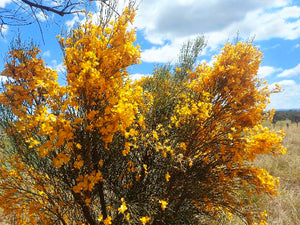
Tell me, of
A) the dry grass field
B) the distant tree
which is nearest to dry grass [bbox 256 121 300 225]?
the dry grass field

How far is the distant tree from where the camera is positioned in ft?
6.93

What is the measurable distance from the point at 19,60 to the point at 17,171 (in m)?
1.39

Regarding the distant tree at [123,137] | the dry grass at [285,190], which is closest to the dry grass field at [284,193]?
the dry grass at [285,190]

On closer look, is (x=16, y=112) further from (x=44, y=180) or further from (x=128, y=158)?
(x=128, y=158)

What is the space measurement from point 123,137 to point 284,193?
4939mm

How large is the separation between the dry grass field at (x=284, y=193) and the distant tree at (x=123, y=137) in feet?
4.29

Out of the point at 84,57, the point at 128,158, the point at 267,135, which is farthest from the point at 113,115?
the point at 267,135

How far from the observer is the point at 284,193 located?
5.39m

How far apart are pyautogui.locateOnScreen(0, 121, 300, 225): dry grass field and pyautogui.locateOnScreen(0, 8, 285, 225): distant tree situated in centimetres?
131

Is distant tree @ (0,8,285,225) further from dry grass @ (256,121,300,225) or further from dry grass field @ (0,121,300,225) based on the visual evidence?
dry grass @ (256,121,300,225)

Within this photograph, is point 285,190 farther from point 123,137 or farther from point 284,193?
point 123,137

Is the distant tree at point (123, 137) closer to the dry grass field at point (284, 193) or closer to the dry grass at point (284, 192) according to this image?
the dry grass at point (284, 192)

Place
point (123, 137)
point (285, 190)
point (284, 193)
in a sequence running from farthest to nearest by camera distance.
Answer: point (285, 190) → point (284, 193) → point (123, 137)

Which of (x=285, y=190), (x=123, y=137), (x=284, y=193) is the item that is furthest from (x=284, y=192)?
(x=123, y=137)
